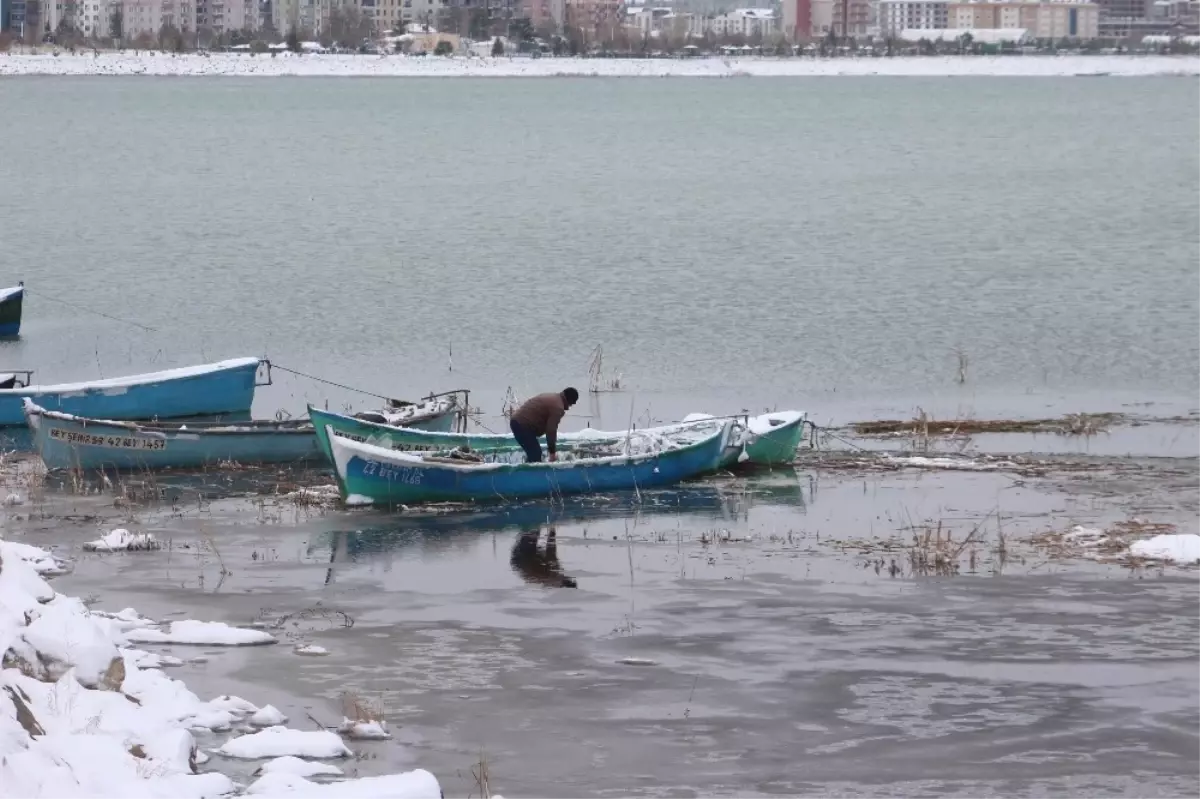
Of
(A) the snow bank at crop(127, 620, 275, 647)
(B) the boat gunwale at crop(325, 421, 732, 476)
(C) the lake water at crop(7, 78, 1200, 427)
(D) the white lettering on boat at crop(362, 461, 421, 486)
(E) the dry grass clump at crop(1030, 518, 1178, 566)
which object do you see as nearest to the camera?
(A) the snow bank at crop(127, 620, 275, 647)

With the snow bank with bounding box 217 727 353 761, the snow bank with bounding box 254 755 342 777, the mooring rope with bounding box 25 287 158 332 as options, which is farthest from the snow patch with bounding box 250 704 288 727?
the mooring rope with bounding box 25 287 158 332

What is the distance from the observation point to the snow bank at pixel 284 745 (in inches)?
523

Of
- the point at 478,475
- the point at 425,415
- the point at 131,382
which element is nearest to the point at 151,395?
the point at 131,382

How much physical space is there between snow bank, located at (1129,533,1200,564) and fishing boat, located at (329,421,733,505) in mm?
5788

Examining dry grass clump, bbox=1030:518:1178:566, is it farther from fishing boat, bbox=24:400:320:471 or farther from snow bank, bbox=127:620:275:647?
fishing boat, bbox=24:400:320:471

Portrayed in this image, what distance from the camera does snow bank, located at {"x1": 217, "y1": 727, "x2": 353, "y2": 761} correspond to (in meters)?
13.3

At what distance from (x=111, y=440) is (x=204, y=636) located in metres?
8.46

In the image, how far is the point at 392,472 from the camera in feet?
71.7

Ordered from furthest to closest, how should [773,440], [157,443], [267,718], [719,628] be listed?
1. [773,440]
2. [157,443]
3. [719,628]
4. [267,718]

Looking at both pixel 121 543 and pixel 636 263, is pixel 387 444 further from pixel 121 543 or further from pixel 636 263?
pixel 636 263

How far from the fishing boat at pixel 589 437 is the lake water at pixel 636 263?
13.8ft

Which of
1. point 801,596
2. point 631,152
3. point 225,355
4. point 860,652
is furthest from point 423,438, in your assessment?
point 631,152

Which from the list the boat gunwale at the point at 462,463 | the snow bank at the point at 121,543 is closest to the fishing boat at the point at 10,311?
the boat gunwale at the point at 462,463

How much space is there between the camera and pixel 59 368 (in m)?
34.7
